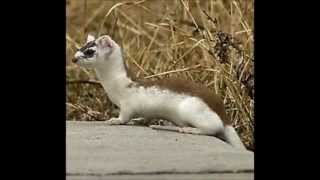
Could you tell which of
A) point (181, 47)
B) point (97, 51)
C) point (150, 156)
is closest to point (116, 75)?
point (97, 51)

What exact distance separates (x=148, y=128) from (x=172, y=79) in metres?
0.08

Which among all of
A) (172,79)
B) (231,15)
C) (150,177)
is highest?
(231,15)

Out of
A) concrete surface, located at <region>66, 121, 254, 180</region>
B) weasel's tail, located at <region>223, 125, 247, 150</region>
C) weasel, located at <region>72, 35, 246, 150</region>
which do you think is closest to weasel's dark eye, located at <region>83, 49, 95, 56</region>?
weasel, located at <region>72, 35, 246, 150</region>

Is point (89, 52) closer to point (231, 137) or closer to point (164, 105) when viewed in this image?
point (164, 105)

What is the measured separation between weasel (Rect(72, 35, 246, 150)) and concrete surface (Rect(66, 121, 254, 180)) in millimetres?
22

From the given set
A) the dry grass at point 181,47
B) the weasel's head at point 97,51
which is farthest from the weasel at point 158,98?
the dry grass at point 181,47

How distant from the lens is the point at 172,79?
1.21m

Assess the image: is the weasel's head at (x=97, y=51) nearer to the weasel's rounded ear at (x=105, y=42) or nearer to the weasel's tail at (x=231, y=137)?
the weasel's rounded ear at (x=105, y=42)

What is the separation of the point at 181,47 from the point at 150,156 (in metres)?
0.47

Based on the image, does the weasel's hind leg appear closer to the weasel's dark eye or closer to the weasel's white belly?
the weasel's white belly

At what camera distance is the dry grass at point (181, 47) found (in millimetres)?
1358

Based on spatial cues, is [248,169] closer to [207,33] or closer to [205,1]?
[207,33]
